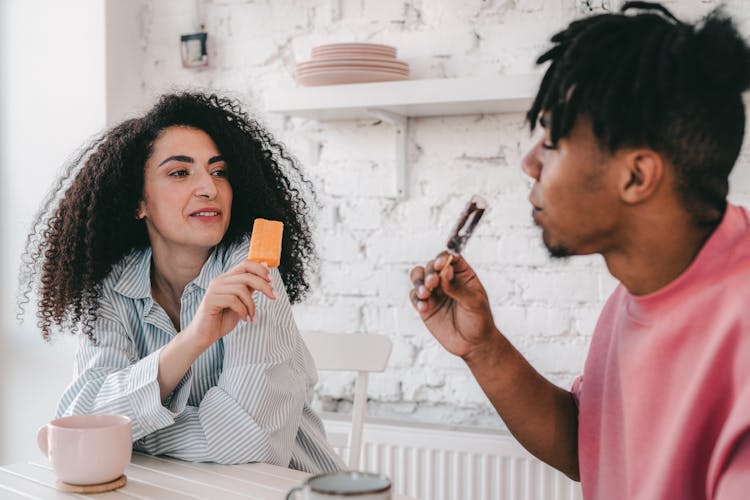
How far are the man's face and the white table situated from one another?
0.41m

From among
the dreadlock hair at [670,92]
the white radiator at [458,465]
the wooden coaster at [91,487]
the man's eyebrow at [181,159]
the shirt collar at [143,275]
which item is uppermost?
the dreadlock hair at [670,92]

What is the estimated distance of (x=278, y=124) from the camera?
2.42 meters

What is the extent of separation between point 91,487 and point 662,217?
0.79 meters

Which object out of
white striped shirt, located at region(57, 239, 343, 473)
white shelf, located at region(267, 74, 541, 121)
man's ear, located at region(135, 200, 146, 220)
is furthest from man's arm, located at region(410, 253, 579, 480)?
white shelf, located at region(267, 74, 541, 121)

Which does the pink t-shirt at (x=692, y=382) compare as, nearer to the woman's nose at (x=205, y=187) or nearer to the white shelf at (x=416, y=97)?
the woman's nose at (x=205, y=187)

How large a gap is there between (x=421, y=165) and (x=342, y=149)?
24cm

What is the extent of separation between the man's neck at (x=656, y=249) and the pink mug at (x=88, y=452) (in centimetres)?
67

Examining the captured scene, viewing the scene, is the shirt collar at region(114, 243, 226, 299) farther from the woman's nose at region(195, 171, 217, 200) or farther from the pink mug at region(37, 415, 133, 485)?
the pink mug at region(37, 415, 133, 485)

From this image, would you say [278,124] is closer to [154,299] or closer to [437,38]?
[437,38]

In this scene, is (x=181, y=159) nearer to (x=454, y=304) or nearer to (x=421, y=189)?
(x=454, y=304)

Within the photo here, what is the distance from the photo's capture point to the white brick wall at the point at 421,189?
7.00 feet

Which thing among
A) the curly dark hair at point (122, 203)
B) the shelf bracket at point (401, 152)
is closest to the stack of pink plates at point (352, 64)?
the shelf bracket at point (401, 152)

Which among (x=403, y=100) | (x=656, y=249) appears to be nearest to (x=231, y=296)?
(x=656, y=249)

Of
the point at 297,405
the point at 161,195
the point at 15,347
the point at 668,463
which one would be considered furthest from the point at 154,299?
the point at 15,347
